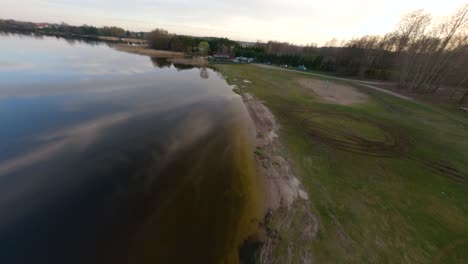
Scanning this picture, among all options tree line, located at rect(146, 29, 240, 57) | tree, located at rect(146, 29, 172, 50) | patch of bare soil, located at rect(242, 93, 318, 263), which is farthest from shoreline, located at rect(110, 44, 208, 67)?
patch of bare soil, located at rect(242, 93, 318, 263)

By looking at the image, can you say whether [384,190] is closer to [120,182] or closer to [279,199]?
[279,199]

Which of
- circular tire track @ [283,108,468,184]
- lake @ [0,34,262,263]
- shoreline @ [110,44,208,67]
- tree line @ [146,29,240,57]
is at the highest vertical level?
tree line @ [146,29,240,57]

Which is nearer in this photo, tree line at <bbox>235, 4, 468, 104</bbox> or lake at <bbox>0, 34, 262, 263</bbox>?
lake at <bbox>0, 34, 262, 263</bbox>

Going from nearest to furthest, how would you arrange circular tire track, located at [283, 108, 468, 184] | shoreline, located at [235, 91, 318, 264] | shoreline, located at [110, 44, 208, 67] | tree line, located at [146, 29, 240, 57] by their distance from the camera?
1. shoreline, located at [235, 91, 318, 264]
2. circular tire track, located at [283, 108, 468, 184]
3. shoreline, located at [110, 44, 208, 67]
4. tree line, located at [146, 29, 240, 57]

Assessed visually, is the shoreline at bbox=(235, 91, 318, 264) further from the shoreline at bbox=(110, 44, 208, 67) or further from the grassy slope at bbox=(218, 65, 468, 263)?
the shoreline at bbox=(110, 44, 208, 67)

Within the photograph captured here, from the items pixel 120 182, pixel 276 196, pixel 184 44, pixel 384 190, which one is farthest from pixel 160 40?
pixel 384 190

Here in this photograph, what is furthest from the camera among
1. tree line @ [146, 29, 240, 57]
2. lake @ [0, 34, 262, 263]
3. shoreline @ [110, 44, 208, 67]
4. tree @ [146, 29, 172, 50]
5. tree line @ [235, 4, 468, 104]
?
tree @ [146, 29, 172, 50]
